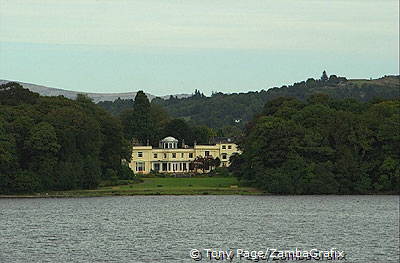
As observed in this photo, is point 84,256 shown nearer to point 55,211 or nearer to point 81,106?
point 55,211

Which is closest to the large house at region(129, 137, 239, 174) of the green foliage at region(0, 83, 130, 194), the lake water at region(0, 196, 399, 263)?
the green foliage at region(0, 83, 130, 194)

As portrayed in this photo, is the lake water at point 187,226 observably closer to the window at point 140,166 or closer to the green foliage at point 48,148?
the green foliage at point 48,148

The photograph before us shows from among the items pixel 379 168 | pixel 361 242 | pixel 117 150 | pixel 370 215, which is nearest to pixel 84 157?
pixel 117 150

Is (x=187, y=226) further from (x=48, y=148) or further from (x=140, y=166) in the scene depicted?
(x=140, y=166)

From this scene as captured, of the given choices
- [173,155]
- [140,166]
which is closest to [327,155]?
[140,166]

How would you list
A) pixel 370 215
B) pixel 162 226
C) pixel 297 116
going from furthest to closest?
pixel 297 116
pixel 370 215
pixel 162 226

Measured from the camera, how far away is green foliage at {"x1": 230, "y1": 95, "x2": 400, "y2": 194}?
9875cm

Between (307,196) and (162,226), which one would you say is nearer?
(162,226)

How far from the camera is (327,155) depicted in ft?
330

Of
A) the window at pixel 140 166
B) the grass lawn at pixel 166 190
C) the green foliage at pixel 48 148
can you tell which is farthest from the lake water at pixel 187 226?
the window at pixel 140 166

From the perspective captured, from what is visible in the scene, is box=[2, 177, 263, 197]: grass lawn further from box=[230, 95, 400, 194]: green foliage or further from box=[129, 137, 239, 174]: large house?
box=[129, 137, 239, 174]: large house

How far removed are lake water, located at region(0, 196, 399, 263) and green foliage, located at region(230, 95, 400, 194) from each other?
3.29 metres

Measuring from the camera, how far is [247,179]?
106125mm

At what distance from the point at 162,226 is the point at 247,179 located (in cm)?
3942
